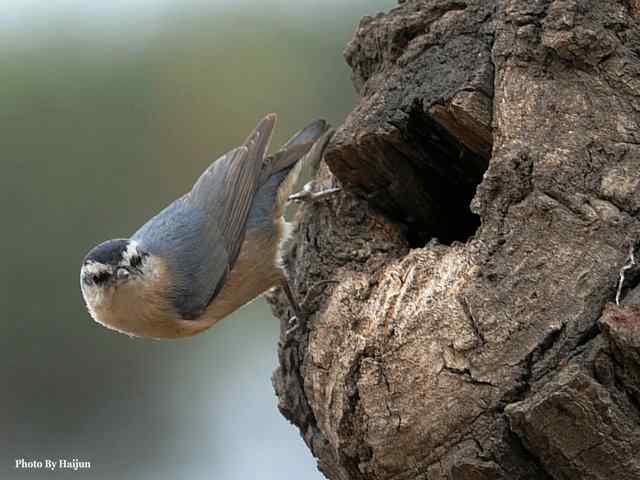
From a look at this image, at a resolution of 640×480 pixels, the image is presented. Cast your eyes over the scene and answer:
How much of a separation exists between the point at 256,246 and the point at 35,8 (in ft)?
6.59

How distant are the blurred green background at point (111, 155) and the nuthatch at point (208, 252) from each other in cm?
101

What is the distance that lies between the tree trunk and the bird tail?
2.46 feet

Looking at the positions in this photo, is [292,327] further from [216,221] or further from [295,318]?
[216,221]

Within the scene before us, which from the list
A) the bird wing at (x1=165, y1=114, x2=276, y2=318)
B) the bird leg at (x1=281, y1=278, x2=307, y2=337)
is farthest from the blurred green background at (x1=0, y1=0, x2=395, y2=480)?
the bird leg at (x1=281, y1=278, x2=307, y2=337)

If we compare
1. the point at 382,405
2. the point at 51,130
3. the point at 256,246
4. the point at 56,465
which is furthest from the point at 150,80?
the point at 382,405

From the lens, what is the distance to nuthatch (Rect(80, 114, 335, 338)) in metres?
4.23

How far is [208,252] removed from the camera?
4.51 meters

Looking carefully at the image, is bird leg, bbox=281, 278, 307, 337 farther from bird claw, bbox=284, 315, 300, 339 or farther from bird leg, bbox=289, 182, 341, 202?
bird leg, bbox=289, 182, 341, 202

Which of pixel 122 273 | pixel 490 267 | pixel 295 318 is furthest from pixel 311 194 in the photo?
pixel 490 267

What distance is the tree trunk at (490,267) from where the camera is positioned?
9.02 ft

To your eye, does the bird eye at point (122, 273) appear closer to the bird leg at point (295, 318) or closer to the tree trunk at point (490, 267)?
the bird leg at point (295, 318)

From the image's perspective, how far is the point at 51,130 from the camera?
18.3 feet

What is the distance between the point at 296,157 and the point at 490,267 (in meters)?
1.71

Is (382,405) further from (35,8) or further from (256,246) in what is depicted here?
(35,8)
